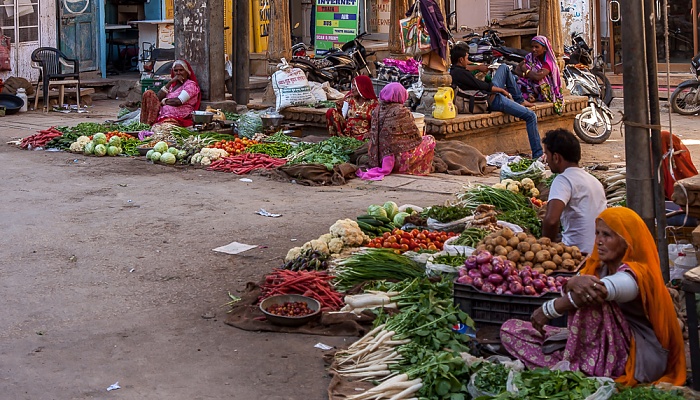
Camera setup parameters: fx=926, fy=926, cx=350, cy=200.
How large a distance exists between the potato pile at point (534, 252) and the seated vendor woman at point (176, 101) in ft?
29.6

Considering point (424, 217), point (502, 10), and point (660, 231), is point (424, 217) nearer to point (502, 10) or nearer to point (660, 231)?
point (660, 231)

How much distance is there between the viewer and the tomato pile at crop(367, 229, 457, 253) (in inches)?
269

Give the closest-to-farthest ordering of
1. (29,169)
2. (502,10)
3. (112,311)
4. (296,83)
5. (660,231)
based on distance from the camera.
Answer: (660,231) < (112,311) < (29,169) < (296,83) < (502,10)

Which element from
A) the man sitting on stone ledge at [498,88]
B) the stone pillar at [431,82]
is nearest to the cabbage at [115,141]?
the stone pillar at [431,82]

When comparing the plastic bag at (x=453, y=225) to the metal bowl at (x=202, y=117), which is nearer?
the plastic bag at (x=453, y=225)

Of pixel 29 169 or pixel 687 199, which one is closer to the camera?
pixel 687 199

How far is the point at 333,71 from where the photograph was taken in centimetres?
1716

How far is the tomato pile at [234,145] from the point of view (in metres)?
12.1

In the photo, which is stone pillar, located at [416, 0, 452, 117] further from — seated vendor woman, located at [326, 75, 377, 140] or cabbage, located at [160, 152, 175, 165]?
cabbage, located at [160, 152, 175, 165]

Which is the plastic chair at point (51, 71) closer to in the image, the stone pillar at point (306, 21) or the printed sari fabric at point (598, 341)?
the stone pillar at point (306, 21)

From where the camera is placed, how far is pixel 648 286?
4254 millimetres

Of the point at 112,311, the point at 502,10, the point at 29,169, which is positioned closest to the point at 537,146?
the point at 29,169

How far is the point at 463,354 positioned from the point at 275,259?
2899mm

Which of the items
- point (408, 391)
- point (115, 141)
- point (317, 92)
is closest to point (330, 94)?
point (317, 92)
